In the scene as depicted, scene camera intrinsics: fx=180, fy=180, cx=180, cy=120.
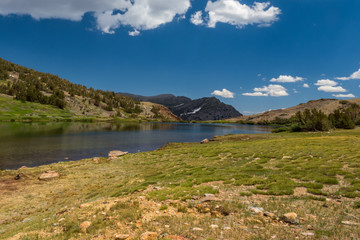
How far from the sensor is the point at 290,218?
8.80 meters

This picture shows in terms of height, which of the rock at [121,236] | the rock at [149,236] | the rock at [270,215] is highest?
the rock at [270,215]

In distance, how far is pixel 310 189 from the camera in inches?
512

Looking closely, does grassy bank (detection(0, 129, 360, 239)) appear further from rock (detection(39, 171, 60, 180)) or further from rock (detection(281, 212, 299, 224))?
rock (detection(39, 171, 60, 180))

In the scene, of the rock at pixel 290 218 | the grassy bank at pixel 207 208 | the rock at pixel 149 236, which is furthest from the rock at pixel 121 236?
the rock at pixel 290 218

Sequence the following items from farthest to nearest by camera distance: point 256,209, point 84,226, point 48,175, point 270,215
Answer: point 48,175 < point 256,209 < point 84,226 < point 270,215

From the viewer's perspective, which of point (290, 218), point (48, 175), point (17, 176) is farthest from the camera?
point (48, 175)

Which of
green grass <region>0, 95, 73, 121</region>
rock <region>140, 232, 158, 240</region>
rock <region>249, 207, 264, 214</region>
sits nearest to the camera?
rock <region>140, 232, 158, 240</region>

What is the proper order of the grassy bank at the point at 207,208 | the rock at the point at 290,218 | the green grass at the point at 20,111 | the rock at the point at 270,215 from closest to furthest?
the grassy bank at the point at 207,208
the rock at the point at 290,218
the rock at the point at 270,215
the green grass at the point at 20,111

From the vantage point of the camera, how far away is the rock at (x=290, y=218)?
28.2ft

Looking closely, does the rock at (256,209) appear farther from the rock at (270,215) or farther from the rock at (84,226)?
the rock at (84,226)

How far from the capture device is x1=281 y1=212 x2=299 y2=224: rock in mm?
8590

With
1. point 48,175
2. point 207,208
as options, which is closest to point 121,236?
point 207,208

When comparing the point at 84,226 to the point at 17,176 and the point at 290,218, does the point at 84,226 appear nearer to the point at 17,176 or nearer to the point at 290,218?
the point at 290,218

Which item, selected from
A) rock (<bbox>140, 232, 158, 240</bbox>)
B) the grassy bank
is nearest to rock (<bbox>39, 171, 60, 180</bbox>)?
the grassy bank
